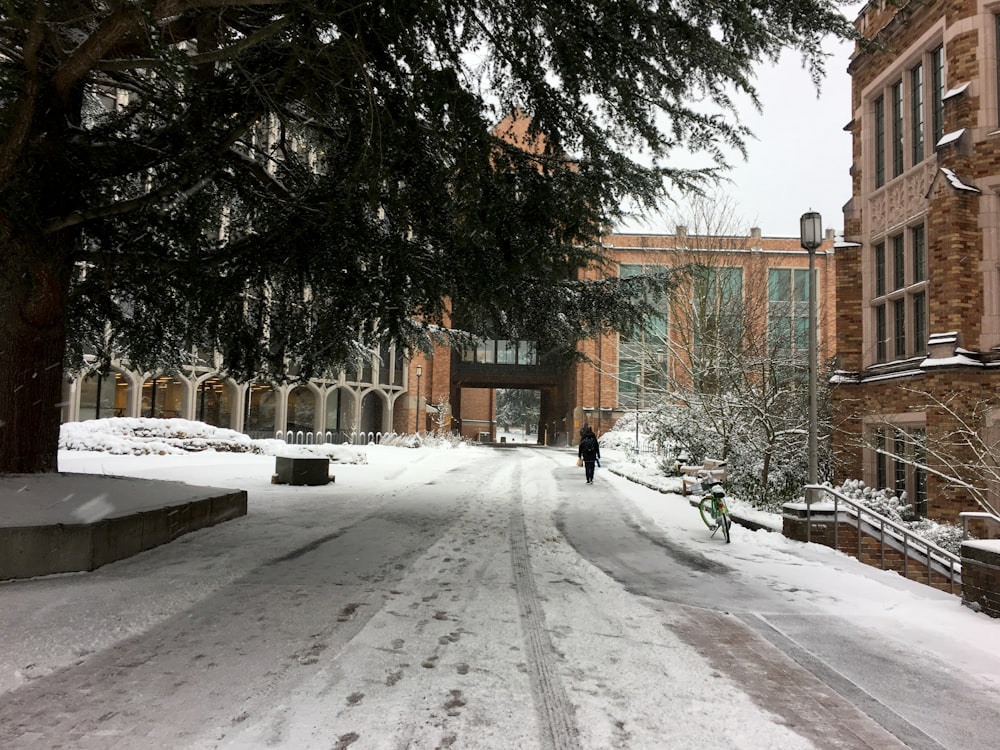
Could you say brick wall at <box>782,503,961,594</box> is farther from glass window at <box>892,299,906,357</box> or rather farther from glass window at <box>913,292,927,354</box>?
glass window at <box>892,299,906,357</box>

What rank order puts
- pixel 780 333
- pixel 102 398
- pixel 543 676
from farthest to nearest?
pixel 102 398
pixel 780 333
pixel 543 676

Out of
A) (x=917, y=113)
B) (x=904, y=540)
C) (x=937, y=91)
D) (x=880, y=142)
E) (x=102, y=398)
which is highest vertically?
(x=937, y=91)

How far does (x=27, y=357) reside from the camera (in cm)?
714

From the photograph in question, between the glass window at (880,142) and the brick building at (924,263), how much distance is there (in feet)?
0.09

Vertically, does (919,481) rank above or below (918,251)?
below

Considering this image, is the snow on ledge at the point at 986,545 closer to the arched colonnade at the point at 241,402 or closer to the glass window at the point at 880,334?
the glass window at the point at 880,334

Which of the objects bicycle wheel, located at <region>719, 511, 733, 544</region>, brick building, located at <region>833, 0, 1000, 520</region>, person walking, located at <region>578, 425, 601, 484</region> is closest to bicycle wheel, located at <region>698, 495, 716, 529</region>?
bicycle wheel, located at <region>719, 511, 733, 544</region>

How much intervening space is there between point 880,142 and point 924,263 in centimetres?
360

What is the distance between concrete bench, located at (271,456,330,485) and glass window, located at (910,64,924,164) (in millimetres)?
13940

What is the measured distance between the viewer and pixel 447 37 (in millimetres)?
5570

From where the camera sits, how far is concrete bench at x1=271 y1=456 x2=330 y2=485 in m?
13.5

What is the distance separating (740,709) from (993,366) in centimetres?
1082

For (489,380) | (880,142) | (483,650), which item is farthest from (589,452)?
(489,380)

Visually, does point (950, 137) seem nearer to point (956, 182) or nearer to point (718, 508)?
point (956, 182)
